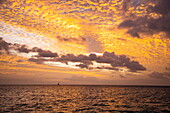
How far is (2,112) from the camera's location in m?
32.9

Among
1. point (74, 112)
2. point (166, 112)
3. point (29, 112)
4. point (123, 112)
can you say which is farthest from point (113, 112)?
point (29, 112)

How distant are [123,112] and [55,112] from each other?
14.5 meters

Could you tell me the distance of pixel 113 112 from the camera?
33.9m

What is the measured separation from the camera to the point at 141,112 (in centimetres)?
3478

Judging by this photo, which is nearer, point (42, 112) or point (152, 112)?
point (42, 112)

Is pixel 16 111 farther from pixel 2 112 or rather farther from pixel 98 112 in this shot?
pixel 98 112

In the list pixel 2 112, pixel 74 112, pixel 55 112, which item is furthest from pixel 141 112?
pixel 2 112

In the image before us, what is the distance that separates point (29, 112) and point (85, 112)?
11.7 metres

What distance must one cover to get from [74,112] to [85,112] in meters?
2.32

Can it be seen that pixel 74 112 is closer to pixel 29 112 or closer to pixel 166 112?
pixel 29 112

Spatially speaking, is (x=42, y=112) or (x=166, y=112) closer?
(x=42, y=112)

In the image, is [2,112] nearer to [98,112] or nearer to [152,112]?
[98,112]

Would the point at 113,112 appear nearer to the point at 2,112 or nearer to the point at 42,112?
the point at 42,112

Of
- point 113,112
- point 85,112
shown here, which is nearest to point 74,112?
point 85,112
